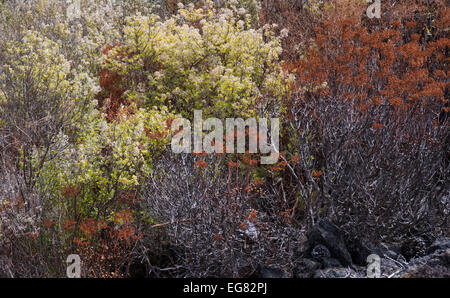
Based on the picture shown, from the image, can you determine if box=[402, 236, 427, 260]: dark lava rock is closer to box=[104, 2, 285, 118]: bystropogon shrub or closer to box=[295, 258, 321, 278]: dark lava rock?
box=[295, 258, 321, 278]: dark lava rock

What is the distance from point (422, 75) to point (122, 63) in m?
5.24

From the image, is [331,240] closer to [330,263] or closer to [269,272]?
[330,263]

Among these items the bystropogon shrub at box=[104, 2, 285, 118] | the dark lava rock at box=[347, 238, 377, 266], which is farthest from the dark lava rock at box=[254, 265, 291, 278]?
the bystropogon shrub at box=[104, 2, 285, 118]

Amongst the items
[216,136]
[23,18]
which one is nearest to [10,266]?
[216,136]

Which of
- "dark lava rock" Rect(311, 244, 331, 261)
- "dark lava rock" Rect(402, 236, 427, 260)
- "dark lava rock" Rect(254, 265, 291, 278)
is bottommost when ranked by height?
"dark lava rock" Rect(402, 236, 427, 260)

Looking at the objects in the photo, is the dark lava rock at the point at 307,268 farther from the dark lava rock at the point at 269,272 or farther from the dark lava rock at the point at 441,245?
the dark lava rock at the point at 441,245

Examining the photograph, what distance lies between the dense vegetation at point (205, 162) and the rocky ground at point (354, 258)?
27 centimetres

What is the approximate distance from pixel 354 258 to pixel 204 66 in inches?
176

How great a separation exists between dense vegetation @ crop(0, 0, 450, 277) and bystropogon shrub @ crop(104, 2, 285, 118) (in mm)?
29

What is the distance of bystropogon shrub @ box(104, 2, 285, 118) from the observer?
7.88 m

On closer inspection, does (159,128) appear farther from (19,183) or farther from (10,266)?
(10,266)

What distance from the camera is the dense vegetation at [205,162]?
18.0 feet

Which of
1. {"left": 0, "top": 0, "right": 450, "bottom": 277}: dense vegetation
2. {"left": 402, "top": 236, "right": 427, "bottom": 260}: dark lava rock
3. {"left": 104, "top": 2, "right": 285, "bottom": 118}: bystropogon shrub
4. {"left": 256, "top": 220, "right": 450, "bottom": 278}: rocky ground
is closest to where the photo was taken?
{"left": 256, "top": 220, "right": 450, "bottom": 278}: rocky ground

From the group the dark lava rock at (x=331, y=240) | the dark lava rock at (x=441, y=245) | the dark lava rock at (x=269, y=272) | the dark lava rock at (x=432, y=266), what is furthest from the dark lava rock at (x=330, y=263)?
the dark lava rock at (x=441, y=245)
